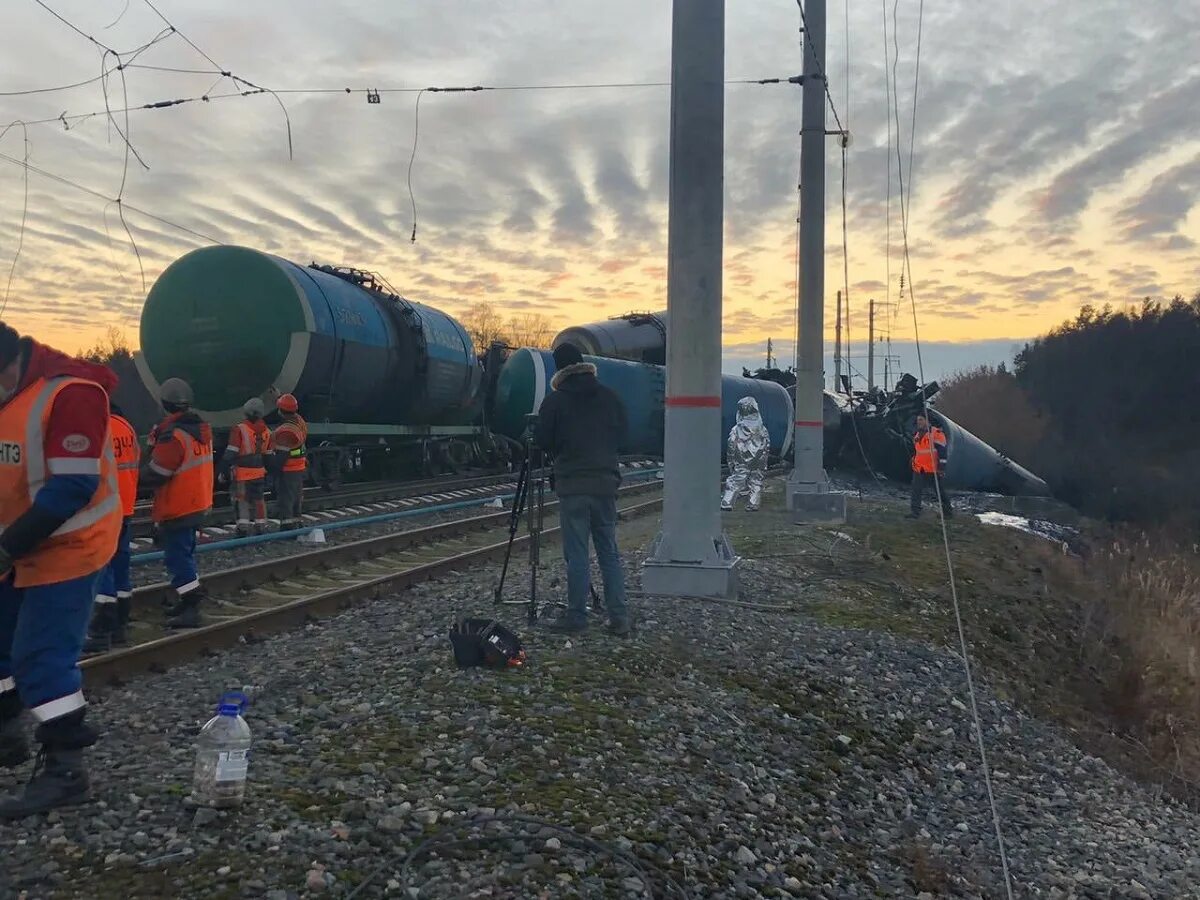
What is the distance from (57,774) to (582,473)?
12.3ft

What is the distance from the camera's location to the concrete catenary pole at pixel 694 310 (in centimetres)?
819

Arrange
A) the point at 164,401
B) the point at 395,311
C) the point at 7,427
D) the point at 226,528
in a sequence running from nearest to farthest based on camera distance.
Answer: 1. the point at 7,427
2. the point at 164,401
3. the point at 226,528
4. the point at 395,311

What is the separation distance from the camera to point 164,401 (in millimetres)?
7250

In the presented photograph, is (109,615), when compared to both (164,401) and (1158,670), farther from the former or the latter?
(1158,670)

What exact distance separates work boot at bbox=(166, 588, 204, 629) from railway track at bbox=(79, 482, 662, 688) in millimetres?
114

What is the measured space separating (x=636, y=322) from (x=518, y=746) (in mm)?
22709

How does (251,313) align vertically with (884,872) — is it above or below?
above

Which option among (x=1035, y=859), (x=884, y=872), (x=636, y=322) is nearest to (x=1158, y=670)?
(x=1035, y=859)

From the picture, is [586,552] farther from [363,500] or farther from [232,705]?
[363,500]

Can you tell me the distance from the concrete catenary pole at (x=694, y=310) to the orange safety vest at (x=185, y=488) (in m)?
3.59

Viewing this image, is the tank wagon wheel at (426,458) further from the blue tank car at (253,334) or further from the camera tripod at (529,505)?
the camera tripod at (529,505)

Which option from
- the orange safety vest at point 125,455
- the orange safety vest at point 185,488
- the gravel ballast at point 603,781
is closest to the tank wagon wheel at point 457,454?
the gravel ballast at point 603,781

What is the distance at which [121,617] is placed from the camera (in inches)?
266

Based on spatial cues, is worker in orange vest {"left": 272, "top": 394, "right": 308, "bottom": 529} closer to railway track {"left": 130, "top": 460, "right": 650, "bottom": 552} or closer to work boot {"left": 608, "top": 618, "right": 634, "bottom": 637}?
railway track {"left": 130, "top": 460, "right": 650, "bottom": 552}
